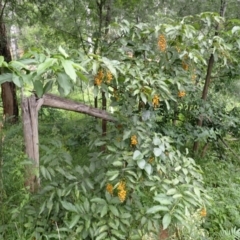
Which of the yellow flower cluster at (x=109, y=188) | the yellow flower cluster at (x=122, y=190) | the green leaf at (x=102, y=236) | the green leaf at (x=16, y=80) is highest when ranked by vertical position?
the green leaf at (x=16, y=80)

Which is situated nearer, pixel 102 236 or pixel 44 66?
pixel 44 66

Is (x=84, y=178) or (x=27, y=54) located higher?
(x=27, y=54)

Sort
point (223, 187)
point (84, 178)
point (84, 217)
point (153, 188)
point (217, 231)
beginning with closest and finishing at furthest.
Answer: point (153, 188)
point (84, 217)
point (84, 178)
point (217, 231)
point (223, 187)

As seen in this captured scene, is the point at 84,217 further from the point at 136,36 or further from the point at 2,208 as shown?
the point at 136,36

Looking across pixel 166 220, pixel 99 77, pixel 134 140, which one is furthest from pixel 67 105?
pixel 166 220

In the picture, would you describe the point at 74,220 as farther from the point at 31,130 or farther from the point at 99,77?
the point at 99,77

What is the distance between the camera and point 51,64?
32.1 inches

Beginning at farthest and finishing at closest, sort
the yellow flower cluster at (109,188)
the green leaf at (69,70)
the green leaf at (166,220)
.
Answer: the yellow flower cluster at (109,188)
the green leaf at (166,220)
the green leaf at (69,70)

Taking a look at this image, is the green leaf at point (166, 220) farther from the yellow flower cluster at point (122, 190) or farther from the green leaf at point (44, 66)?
the green leaf at point (44, 66)

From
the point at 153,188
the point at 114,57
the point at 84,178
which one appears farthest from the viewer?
the point at 114,57

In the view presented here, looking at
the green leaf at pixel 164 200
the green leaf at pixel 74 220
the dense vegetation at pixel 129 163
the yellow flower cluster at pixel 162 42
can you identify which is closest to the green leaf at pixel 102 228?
the dense vegetation at pixel 129 163

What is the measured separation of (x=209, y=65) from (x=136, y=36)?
4.31 feet

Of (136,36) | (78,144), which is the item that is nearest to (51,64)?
(136,36)

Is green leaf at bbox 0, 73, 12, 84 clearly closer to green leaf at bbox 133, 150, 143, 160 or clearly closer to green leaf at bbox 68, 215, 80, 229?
green leaf at bbox 133, 150, 143, 160
